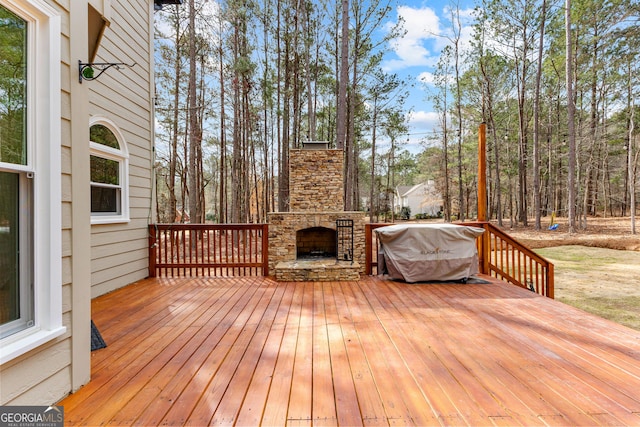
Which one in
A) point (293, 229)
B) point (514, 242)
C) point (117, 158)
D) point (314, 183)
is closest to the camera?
point (117, 158)

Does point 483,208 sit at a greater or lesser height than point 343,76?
lesser

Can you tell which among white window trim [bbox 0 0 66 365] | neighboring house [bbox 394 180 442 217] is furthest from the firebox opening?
neighboring house [bbox 394 180 442 217]

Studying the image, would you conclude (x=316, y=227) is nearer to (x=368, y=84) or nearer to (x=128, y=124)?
(x=128, y=124)

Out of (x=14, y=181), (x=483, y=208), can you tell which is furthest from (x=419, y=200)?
(x=14, y=181)

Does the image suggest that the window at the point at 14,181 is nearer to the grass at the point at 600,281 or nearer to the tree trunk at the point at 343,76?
the tree trunk at the point at 343,76

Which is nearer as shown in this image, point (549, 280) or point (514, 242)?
point (549, 280)

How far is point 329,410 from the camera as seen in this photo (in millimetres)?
1540

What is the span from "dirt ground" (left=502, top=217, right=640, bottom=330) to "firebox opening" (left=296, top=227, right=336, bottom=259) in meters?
4.39

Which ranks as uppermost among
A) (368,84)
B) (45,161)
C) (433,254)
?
(368,84)

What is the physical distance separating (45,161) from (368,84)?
14.0 metres

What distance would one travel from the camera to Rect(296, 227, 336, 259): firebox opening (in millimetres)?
6172

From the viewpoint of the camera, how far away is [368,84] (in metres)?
13.6

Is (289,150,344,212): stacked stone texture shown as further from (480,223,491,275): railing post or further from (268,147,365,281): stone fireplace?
(480,223,491,275): railing post

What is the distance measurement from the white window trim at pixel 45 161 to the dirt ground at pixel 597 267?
6329mm
